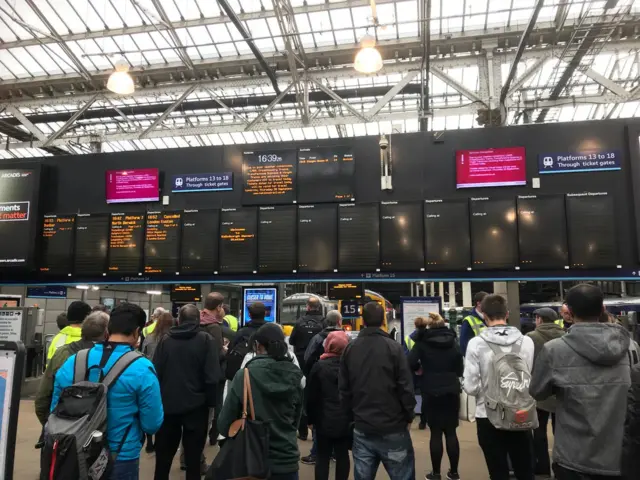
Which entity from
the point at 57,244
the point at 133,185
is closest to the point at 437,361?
the point at 133,185

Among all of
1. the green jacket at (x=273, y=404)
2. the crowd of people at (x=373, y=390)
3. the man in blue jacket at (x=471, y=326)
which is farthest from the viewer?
the man in blue jacket at (x=471, y=326)

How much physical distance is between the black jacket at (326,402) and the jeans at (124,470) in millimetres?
1458

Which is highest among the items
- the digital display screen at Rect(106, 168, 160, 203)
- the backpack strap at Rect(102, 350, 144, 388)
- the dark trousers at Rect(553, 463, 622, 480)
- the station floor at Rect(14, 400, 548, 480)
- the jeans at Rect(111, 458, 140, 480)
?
the digital display screen at Rect(106, 168, 160, 203)

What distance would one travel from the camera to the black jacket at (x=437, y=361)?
4.55 m

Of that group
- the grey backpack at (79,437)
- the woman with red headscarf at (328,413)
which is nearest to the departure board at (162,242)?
the woman with red headscarf at (328,413)

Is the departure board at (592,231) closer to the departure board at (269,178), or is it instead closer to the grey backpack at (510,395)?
the grey backpack at (510,395)

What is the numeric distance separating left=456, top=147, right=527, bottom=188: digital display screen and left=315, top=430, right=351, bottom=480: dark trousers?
4441mm

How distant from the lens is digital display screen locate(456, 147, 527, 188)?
6.89m

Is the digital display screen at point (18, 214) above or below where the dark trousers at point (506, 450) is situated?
above

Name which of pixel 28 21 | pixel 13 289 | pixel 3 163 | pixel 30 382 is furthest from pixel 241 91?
pixel 13 289

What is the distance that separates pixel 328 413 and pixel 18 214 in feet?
22.6

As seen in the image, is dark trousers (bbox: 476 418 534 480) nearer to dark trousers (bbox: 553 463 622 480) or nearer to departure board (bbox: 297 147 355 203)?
dark trousers (bbox: 553 463 622 480)

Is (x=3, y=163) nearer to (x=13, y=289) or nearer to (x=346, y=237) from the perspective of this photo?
(x=346, y=237)

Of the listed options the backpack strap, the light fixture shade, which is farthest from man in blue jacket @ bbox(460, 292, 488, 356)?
the light fixture shade
